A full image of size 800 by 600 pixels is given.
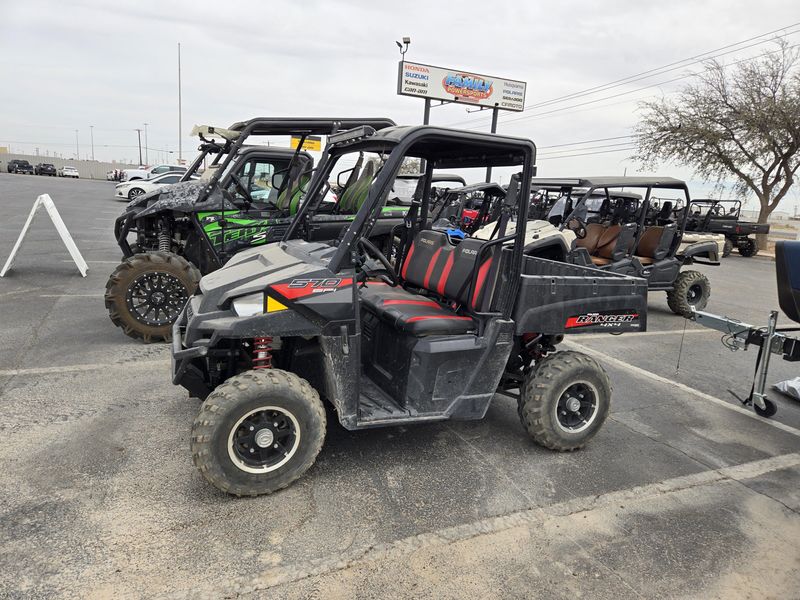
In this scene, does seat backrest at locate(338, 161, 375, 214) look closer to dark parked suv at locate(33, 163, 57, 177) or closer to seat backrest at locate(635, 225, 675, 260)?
seat backrest at locate(635, 225, 675, 260)

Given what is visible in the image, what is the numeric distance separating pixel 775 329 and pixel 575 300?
6.66 ft

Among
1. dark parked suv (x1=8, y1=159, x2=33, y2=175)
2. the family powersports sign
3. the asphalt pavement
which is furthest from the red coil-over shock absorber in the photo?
dark parked suv (x1=8, y1=159, x2=33, y2=175)

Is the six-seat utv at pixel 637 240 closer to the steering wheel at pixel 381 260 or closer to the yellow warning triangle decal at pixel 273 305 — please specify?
the steering wheel at pixel 381 260

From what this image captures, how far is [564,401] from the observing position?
3.97 metres

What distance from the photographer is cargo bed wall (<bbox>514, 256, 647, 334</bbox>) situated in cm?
372

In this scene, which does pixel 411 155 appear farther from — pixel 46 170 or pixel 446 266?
pixel 46 170

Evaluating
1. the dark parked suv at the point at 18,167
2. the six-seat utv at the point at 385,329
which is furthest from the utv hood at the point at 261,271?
the dark parked suv at the point at 18,167

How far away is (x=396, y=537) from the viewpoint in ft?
9.60

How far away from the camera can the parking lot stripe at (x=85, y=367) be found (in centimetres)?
496

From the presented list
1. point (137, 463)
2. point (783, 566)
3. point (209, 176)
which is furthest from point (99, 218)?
point (783, 566)

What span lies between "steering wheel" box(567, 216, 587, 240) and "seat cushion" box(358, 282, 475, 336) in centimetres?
634

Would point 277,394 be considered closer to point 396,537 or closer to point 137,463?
point 396,537

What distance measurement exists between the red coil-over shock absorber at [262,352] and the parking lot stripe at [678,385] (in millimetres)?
4360

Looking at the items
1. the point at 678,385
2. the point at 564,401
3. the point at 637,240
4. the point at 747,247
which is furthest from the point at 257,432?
the point at 747,247
